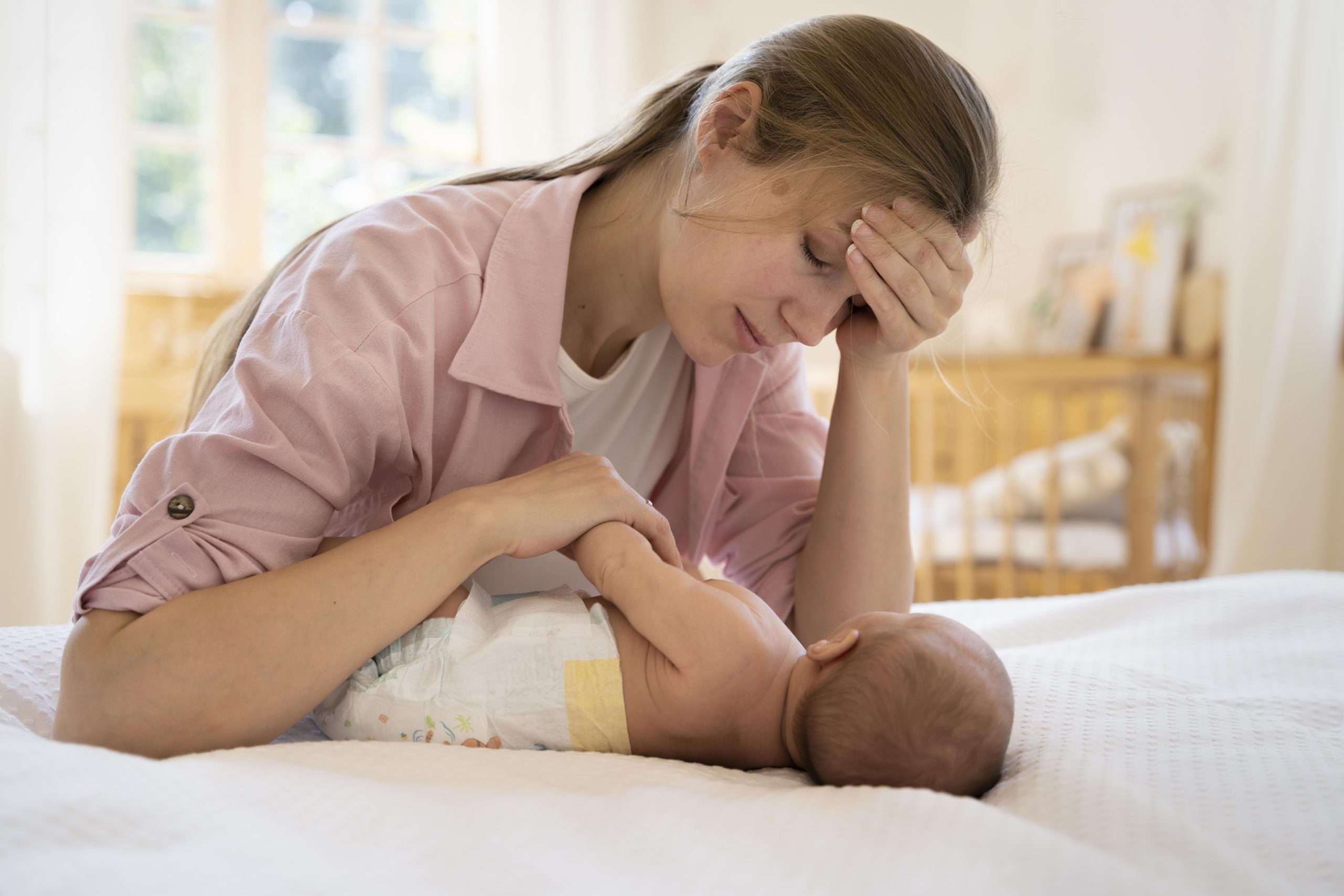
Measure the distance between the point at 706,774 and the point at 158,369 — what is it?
9.99 ft

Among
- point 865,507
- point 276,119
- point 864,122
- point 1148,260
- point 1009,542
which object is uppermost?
point 276,119

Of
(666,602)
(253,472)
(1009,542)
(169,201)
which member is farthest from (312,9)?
(666,602)

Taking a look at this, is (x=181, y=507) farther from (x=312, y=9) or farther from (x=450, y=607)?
(x=312, y=9)

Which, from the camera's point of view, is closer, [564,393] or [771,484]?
[564,393]

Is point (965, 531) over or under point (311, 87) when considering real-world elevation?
under

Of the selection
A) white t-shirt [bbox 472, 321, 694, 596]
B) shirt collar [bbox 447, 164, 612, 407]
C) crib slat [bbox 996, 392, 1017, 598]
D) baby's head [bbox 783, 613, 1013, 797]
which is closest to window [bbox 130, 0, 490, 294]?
crib slat [bbox 996, 392, 1017, 598]

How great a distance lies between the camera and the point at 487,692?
0.97 metres

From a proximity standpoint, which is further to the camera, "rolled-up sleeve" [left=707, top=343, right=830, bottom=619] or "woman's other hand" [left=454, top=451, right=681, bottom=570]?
"rolled-up sleeve" [left=707, top=343, right=830, bottom=619]

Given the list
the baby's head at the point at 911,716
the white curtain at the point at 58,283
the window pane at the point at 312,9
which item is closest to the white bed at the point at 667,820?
the baby's head at the point at 911,716

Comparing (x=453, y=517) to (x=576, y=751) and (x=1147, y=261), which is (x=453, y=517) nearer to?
(x=576, y=751)

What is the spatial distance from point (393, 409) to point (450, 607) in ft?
0.64

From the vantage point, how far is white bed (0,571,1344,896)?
670 millimetres

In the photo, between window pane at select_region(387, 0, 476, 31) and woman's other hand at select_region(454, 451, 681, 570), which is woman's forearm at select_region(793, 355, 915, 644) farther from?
window pane at select_region(387, 0, 476, 31)

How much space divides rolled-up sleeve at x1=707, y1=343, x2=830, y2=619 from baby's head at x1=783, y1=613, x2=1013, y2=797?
1.64 ft
